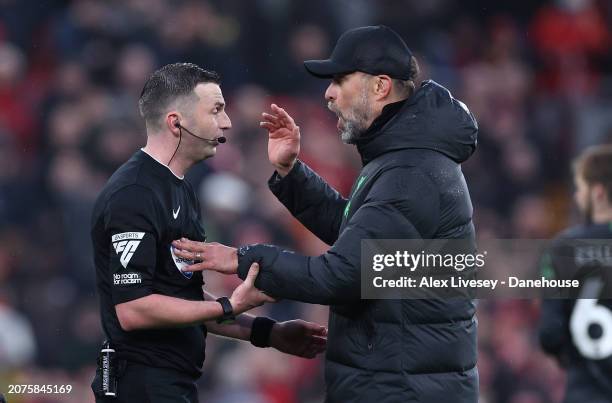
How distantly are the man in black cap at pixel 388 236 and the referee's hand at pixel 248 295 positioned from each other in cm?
3

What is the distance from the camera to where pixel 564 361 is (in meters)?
5.79

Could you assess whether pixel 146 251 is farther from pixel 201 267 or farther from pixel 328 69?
pixel 328 69

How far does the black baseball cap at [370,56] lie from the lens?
14.7 feet

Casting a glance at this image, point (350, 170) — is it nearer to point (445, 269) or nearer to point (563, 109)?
point (563, 109)

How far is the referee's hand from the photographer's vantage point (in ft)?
13.8

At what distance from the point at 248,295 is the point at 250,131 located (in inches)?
191

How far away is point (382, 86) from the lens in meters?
4.49

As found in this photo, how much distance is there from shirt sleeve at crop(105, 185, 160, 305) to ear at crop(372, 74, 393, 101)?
3.23 feet

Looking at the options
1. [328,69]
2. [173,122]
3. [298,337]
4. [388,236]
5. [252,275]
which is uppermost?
[328,69]

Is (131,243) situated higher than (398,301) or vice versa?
(131,243)

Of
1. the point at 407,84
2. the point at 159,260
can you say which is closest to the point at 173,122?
the point at 159,260

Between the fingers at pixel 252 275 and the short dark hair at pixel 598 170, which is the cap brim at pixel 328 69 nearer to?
the fingers at pixel 252 275

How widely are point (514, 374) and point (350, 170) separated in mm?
A: 2109

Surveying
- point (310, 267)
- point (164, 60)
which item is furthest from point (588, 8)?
point (310, 267)
